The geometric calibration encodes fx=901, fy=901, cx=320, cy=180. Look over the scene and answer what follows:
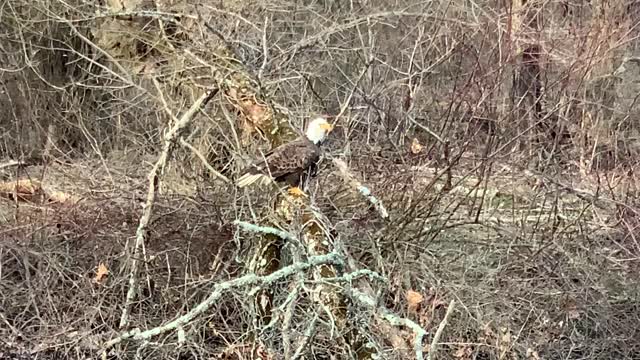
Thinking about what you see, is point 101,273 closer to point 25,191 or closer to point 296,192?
point 296,192

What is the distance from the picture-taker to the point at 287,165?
229 inches

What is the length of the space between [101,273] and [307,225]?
1935 mm

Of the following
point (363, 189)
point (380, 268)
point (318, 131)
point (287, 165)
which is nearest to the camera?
point (363, 189)


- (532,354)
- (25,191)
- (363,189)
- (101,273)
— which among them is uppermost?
(363,189)

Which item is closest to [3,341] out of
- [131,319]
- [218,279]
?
[131,319]

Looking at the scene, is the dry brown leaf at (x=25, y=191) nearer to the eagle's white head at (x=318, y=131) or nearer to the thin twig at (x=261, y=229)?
the eagle's white head at (x=318, y=131)

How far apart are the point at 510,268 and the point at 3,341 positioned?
382 cm

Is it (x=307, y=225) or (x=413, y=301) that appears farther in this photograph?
(x=413, y=301)

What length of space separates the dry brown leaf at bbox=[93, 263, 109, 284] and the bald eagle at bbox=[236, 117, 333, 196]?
1248 mm

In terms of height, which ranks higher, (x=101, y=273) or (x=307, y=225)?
(x=307, y=225)

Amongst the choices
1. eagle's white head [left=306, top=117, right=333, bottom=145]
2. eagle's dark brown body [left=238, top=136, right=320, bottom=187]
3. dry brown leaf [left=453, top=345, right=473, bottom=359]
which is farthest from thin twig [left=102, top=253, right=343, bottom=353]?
eagle's white head [left=306, top=117, right=333, bottom=145]

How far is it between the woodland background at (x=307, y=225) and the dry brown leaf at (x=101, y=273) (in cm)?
5

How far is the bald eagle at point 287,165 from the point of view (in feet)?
19.0

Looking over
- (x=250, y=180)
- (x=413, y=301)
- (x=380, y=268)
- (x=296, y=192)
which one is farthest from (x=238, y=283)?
(x=380, y=268)
